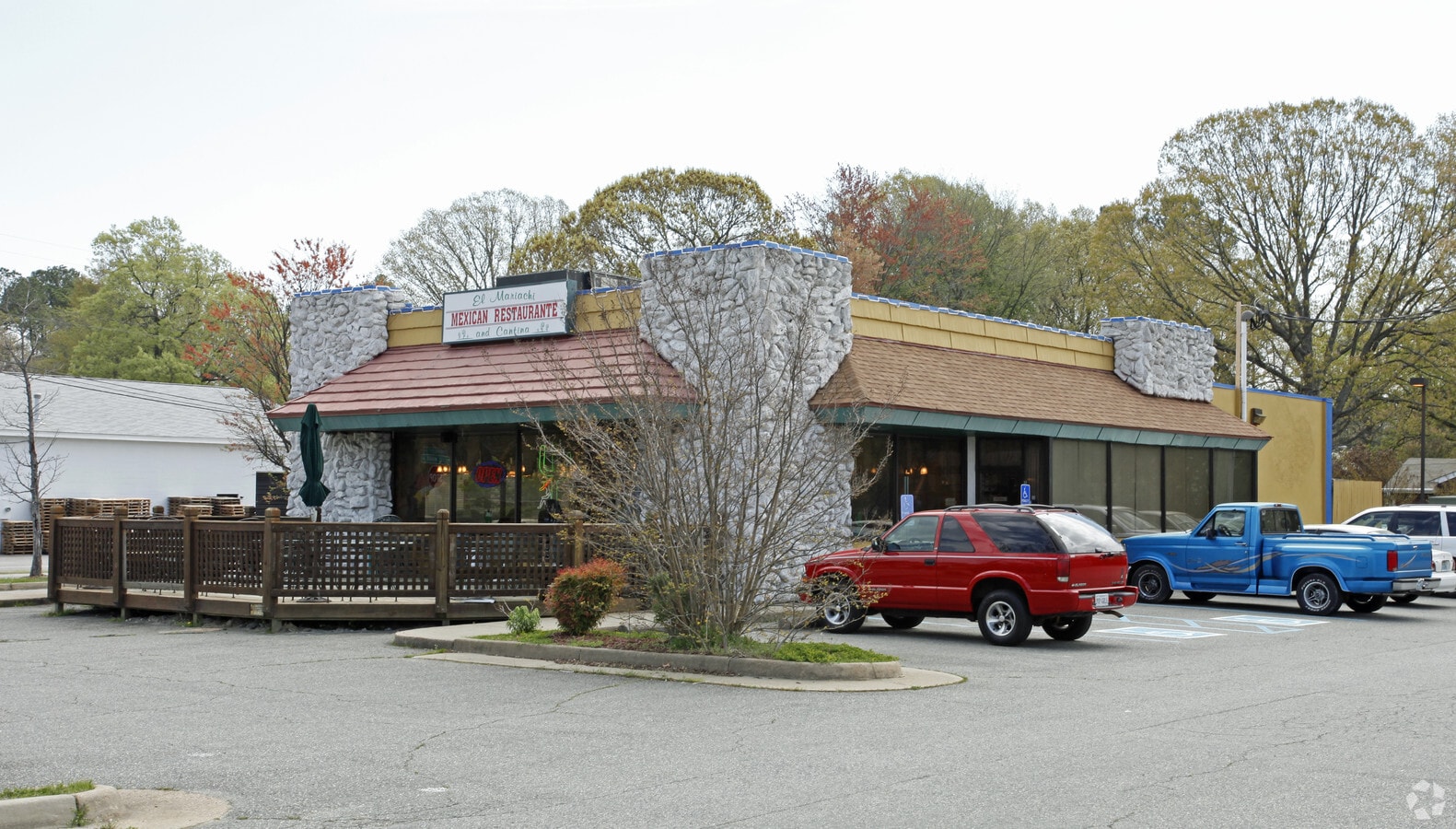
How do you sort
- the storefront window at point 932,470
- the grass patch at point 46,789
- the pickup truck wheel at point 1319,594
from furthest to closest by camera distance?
the storefront window at point 932,470
the pickup truck wheel at point 1319,594
the grass patch at point 46,789

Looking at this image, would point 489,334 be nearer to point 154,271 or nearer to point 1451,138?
point 1451,138

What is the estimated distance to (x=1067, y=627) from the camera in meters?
17.2

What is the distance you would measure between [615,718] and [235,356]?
34389mm

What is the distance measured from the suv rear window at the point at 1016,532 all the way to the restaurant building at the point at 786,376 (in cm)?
387

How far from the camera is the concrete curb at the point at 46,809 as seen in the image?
7039mm

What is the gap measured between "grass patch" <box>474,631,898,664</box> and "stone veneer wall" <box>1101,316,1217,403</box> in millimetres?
17515

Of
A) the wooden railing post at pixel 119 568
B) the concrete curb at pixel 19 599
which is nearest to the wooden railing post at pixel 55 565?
the wooden railing post at pixel 119 568

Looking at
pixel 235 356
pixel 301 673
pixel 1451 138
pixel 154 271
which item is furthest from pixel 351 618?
pixel 154 271

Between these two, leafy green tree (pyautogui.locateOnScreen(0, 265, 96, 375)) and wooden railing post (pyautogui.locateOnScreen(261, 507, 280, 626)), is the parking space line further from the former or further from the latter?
leafy green tree (pyautogui.locateOnScreen(0, 265, 96, 375))

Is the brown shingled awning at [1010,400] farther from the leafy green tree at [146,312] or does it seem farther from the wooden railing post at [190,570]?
the leafy green tree at [146,312]

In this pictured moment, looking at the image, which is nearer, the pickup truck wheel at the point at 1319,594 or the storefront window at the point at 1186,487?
the pickup truck wheel at the point at 1319,594

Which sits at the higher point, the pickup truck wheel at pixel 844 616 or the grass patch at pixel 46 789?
the grass patch at pixel 46 789

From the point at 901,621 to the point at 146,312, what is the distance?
5532cm

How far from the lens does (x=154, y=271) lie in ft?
209
